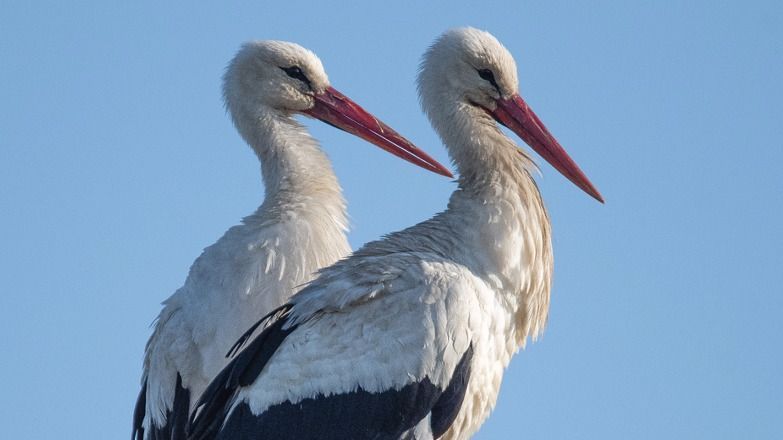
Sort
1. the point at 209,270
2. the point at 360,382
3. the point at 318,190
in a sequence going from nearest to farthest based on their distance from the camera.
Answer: the point at 360,382
the point at 209,270
the point at 318,190

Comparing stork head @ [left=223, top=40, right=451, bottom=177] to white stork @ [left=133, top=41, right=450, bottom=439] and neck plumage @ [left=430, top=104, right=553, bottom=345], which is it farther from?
neck plumage @ [left=430, top=104, right=553, bottom=345]

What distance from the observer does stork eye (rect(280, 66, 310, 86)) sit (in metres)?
12.1

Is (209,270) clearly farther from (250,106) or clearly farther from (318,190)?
(250,106)

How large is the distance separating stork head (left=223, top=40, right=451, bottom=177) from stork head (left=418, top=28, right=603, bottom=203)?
4.06 feet

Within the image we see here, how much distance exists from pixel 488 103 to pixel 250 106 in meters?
1.88

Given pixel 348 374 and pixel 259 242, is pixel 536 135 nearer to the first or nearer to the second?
pixel 259 242

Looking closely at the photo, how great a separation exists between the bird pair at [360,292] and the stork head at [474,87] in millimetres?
10

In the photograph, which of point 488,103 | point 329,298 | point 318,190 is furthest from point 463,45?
point 329,298

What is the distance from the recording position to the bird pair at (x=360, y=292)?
9.12m

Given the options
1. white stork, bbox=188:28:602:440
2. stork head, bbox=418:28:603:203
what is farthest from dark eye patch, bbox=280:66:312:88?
white stork, bbox=188:28:602:440

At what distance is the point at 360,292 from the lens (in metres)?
9.24

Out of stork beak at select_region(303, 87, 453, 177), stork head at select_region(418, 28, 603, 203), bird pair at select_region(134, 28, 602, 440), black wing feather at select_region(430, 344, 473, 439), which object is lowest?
black wing feather at select_region(430, 344, 473, 439)

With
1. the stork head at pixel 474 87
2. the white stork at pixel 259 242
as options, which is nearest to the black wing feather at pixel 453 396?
the white stork at pixel 259 242

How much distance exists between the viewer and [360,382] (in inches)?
359
